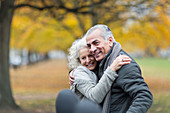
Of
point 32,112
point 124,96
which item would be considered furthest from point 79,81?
point 32,112

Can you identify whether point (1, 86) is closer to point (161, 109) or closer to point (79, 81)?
point (161, 109)

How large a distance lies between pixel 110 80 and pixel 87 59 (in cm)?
42

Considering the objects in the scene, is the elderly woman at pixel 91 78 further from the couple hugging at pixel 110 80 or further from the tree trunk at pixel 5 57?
the tree trunk at pixel 5 57

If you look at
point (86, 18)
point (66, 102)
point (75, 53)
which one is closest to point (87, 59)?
point (75, 53)

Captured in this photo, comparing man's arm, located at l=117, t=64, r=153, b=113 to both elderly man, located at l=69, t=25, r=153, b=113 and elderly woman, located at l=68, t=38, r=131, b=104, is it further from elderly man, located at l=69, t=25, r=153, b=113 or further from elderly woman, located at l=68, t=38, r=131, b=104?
elderly woman, located at l=68, t=38, r=131, b=104

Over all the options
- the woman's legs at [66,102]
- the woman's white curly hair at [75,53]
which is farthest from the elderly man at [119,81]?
the woman's legs at [66,102]

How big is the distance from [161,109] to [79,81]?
751 cm

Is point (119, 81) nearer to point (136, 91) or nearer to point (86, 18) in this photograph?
point (136, 91)

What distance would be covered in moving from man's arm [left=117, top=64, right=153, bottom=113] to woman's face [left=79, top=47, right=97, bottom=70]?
19.0 inches

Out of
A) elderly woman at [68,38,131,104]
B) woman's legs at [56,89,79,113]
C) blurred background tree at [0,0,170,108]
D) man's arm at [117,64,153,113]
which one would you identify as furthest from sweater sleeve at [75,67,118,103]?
blurred background tree at [0,0,170,108]

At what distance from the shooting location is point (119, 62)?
81.4 inches

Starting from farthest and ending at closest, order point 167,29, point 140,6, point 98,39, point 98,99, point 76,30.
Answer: point 76,30 → point 167,29 → point 140,6 → point 98,39 → point 98,99

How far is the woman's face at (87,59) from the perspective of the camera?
2.42 metres

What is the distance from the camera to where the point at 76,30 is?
19.1 m
